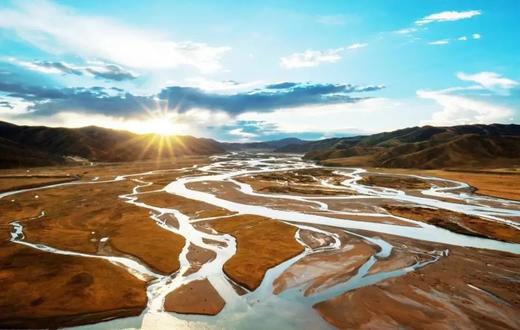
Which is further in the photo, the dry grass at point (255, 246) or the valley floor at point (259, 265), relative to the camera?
the dry grass at point (255, 246)

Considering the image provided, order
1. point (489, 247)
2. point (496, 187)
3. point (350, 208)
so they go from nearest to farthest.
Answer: point (489, 247) → point (350, 208) → point (496, 187)

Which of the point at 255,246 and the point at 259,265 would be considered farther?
the point at 255,246

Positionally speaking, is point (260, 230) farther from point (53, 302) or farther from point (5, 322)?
point (5, 322)

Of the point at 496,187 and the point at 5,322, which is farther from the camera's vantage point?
the point at 496,187

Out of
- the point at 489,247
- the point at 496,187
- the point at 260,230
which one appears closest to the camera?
the point at 489,247

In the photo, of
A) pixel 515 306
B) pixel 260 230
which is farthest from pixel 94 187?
pixel 515 306

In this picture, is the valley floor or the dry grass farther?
the dry grass
